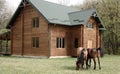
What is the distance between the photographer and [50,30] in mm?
28578

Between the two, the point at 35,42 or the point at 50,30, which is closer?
the point at 50,30

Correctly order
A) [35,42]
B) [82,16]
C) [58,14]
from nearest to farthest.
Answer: [35,42] → [82,16] → [58,14]

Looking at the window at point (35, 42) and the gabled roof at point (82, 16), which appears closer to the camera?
the window at point (35, 42)

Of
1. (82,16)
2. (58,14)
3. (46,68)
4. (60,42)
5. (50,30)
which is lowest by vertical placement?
(46,68)

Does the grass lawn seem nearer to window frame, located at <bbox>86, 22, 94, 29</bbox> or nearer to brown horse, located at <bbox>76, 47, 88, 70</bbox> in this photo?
brown horse, located at <bbox>76, 47, 88, 70</bbox>

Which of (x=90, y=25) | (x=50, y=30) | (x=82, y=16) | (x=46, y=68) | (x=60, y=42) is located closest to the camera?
(x=46, y=68)

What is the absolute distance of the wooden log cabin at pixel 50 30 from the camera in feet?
95.1

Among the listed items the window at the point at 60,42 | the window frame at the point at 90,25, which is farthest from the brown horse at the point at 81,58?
the window frame at the point at 90,25

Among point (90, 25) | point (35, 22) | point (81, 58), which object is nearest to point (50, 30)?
point (35, 22)

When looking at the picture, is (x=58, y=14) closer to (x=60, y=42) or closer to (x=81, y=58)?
(x=60, y=42)

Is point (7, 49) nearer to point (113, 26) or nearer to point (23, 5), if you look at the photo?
point (23, 5)

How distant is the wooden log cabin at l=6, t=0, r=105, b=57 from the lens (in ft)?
95.1

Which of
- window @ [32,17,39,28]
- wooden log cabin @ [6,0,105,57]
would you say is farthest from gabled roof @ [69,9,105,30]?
window @ [32,17,39,28]

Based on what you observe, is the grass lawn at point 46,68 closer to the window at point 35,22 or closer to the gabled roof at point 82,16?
the window at point 35,22
